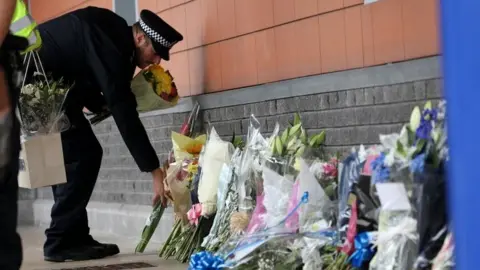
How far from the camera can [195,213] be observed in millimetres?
4742

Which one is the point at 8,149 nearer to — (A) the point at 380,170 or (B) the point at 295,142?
(A) the point at 380,170

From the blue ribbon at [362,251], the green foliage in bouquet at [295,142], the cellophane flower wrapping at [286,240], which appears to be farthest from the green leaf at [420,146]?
the green foliage in bouquet at [295,142]

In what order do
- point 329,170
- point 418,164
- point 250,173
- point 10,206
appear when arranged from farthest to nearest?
point 250,173, point 329,170, point 418,164, point 10,206

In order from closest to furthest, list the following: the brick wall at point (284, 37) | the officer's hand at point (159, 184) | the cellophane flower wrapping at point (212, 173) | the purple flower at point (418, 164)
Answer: the purple flower at point (418, 164) < the brick wall at point (284, 37) < the cellophane flower wrapping at point (212, 173) < the officer's hand at point (159, 184)

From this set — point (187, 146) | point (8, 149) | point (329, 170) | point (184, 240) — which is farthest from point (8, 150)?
point (184, 240)

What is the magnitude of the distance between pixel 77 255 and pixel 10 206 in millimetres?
2774

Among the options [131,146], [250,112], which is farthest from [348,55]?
[131,146]

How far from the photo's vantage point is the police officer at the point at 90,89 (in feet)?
16.5

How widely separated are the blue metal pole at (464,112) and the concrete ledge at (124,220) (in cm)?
424

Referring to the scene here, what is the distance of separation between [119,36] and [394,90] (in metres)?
1.93

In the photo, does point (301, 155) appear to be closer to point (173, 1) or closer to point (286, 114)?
point (286, 114)

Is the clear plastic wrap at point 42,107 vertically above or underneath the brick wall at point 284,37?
underneath

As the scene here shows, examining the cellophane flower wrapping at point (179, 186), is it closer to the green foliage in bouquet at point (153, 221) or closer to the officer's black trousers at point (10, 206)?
the green foliage in bouquet at point (153, 221)

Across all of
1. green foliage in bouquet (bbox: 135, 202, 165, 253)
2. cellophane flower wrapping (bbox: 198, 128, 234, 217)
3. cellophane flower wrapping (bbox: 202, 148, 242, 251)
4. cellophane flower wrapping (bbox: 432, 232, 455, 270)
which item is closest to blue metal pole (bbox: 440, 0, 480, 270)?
cellophane flower wrapping (bbox: 432, 232, 455, 270)
